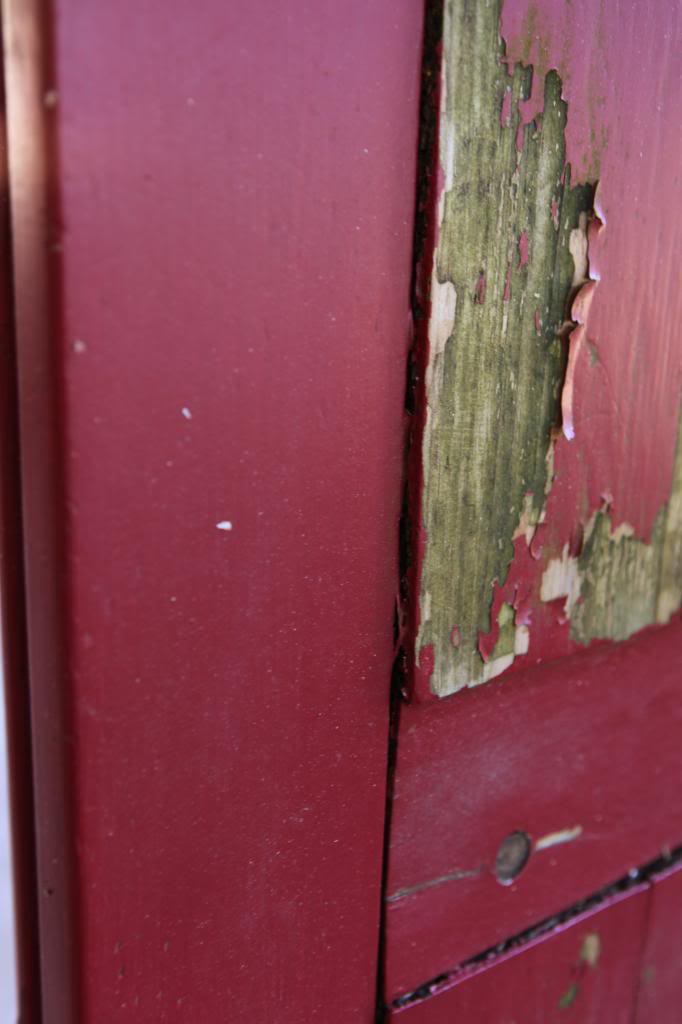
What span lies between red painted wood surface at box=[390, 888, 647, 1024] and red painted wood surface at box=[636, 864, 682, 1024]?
0.01 m

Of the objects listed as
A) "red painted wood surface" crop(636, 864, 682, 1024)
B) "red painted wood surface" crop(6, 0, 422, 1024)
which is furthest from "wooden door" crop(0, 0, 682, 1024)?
"red painted wood surface" crop(636, 864, 682, 1024)

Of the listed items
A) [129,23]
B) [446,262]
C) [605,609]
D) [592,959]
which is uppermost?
[129,23]

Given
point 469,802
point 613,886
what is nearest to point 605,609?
point 469,802

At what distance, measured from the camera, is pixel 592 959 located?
0.79 metres

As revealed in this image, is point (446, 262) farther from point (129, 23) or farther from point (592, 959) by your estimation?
point (592, 959)

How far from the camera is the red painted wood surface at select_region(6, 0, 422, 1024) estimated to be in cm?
41

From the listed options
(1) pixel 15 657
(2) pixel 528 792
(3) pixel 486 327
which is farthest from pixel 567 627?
(1) pixel 15 657

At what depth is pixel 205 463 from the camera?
47 centimetres

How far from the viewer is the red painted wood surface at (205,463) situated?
0.41 meters

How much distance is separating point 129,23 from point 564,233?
317mm

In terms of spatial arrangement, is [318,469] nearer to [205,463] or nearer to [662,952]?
[205,463]

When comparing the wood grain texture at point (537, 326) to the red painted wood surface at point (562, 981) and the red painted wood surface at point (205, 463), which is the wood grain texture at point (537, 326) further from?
the red painted wood surface at point (562, 981)

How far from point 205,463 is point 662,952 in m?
0.74

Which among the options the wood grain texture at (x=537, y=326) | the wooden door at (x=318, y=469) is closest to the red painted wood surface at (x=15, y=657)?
the wooden door at (x=318, y=469)
